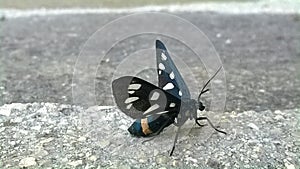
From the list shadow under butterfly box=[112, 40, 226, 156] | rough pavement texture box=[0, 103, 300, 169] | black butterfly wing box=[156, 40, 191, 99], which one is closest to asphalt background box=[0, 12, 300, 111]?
rough pavement texture box=[0, 103, 300, 169]

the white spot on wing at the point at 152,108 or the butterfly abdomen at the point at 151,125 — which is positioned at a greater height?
the white spot on wing at the point at 152,108

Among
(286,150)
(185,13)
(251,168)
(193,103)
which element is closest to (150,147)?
(193,103)

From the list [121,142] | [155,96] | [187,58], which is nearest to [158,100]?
[155,96]

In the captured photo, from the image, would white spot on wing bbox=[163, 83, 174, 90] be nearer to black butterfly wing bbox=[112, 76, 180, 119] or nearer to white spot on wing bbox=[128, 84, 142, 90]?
black butterfly wing bbox=[112, 76, 180, 119]

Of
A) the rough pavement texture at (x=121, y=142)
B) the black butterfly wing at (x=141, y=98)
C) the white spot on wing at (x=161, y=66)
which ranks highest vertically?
the white spot on wing at (x=161, y=66)

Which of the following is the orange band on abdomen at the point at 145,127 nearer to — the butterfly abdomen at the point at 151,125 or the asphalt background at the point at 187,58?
the butterfly abdomen at the point at 151,125

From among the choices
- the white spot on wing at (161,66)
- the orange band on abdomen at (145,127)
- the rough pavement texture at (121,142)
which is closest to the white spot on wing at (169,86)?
the white spot on wing at (161,66)

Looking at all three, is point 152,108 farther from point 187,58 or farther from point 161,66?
point 187,58
